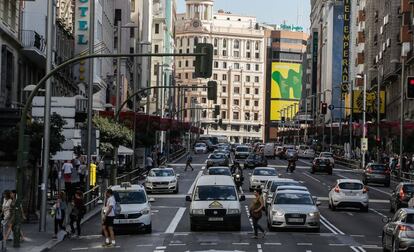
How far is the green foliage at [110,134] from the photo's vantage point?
190 feet

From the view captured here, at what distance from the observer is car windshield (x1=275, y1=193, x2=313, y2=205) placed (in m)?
34.5

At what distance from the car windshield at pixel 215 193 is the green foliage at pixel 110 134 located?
73.5 ft

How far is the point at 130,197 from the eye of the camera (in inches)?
1345

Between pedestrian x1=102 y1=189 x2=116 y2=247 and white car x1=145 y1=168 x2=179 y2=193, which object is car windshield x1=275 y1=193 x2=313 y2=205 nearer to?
pedestrian x1=102 y1=189 x2=116 y2=247

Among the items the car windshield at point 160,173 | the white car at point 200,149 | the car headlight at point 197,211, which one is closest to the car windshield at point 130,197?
the car headlight at point 197,211

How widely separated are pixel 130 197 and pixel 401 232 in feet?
39.2

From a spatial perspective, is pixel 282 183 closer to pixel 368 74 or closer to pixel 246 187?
pixel 246 187

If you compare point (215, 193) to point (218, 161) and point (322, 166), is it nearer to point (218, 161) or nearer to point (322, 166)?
point (218, 161)

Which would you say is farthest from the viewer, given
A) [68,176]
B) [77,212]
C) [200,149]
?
[200,149]

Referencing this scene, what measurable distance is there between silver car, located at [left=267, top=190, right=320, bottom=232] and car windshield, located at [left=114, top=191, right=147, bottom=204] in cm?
439

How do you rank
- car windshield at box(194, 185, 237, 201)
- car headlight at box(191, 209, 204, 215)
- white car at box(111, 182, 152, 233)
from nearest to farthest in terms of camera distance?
white car at box(111, 182, 152, 233) → car headlight at box(191, 209, 204, 215) → car windshield at box(194, 185, 237, 201)

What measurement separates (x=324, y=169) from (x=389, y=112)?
3089 centimetres

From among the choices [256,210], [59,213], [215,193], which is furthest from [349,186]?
[59,213]

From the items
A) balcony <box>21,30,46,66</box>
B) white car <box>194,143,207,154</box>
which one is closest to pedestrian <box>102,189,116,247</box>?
balcony <box>21,30,46,66</box>
